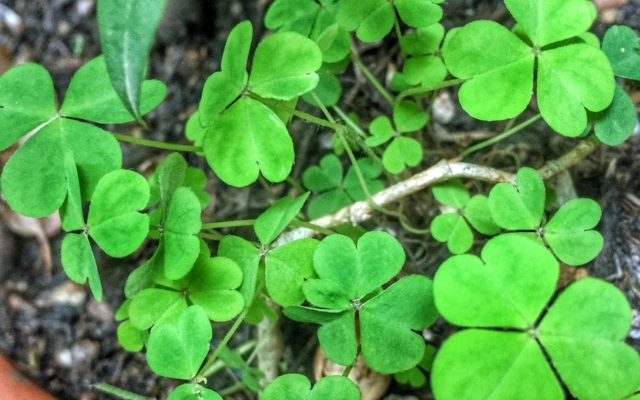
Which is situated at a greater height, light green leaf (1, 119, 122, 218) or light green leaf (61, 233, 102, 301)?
light green leaf (1, 119, 122, 218)

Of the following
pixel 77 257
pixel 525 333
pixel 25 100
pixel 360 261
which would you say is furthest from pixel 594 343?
pixel 25 100

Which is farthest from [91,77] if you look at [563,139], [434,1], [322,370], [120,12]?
[563,139]

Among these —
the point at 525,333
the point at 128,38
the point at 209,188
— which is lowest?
the point at 209,188

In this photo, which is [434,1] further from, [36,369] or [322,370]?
[36,369]

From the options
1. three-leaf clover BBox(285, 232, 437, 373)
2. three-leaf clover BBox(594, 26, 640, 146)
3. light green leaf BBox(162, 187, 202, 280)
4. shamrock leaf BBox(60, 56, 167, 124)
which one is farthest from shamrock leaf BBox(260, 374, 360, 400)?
three-leaf clover BBox(594, 26, 640, 146)

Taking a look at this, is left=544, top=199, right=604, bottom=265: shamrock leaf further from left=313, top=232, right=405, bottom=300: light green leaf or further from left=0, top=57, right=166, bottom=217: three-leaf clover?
left=0, top=57, right=166, bottom=217: three-leaf clover

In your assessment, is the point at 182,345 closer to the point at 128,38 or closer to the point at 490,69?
the point at 128,38

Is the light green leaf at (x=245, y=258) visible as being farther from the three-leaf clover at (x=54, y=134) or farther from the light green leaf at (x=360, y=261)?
the three-leaf clover at (x=54, y=134)
